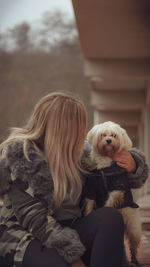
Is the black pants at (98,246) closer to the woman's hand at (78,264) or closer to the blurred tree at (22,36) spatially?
the woman's hand at (78,264)

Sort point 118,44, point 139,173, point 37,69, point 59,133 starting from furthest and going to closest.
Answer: point 37,69 → point 118,44 → point 139,173 → point 59,133

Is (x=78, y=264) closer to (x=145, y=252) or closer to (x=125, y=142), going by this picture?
(x=125, y=142)

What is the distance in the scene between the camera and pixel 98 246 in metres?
2.18

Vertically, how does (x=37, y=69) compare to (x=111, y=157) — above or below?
above

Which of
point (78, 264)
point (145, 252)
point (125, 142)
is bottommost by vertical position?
point (145, 252)

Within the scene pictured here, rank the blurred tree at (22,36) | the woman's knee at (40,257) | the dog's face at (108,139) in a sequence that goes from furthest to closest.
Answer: the blurred tree at (22,36) < the dog's face at (108,139) < the woman's knee at (40,257)

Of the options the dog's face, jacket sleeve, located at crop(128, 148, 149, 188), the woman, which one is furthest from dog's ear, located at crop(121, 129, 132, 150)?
the woman

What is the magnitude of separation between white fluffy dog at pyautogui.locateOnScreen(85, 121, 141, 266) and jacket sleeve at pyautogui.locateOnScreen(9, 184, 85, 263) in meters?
0.54

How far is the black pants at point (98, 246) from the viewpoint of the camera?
2146 mm

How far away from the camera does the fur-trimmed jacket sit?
219 cm

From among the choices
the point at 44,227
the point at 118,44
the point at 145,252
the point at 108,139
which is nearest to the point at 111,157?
the point at 108,139

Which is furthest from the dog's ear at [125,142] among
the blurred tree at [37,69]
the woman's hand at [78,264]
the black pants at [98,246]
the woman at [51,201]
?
the blurred tree at [37,69]

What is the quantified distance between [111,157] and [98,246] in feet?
2.89

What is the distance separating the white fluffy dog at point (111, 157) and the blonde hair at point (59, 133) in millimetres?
419
